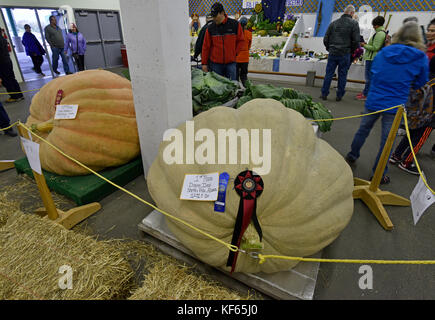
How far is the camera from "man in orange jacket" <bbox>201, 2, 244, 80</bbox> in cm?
415

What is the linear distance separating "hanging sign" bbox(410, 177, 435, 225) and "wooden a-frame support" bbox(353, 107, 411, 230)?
2.47 feet

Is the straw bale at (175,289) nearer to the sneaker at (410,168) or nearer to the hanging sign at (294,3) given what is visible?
the sneaker at (410,168)

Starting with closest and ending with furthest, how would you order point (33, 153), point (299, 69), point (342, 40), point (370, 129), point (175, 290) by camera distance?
point (175, 290) → point (33, 153) → point (370, 129) → point (342, 40) → point (299, 69)

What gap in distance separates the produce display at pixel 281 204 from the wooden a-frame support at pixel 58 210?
3.03 ft

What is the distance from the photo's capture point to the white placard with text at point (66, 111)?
2.23 metres

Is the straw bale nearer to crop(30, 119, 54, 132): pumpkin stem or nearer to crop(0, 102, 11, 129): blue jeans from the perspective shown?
crop(30, 119, 54, 132): pumpkin stem

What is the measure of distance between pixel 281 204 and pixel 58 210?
182 centimetres

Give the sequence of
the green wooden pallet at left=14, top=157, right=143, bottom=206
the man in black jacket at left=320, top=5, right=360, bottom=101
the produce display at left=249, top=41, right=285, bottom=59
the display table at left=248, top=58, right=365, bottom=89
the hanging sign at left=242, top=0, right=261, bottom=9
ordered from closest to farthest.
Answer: the green wooden pallet at left=14, top=157, right=143, bottom=206, the man in black jacket at left=320, top=5, right=360, bottom=101, the display table at left=248, top=58, right=365, bottom=89, the produce display at left=249, top=41, right=285, bottom=59, the hanging sign at left=242, top=0, right=261, bottom=9

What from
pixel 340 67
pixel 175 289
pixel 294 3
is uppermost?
pixel 294 3

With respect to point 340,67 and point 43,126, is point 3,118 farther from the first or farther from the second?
point 340,67

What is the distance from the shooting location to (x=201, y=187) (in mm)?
1393

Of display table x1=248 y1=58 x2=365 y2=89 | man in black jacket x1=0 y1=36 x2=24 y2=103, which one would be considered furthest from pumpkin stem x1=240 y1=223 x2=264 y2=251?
display table x1=248 y1=58 x2=365 y2=89

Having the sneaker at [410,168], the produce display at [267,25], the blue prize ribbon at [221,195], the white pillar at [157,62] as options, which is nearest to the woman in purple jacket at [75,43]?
the produce display at [267,25]

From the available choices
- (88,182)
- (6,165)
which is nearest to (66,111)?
(88,182)
